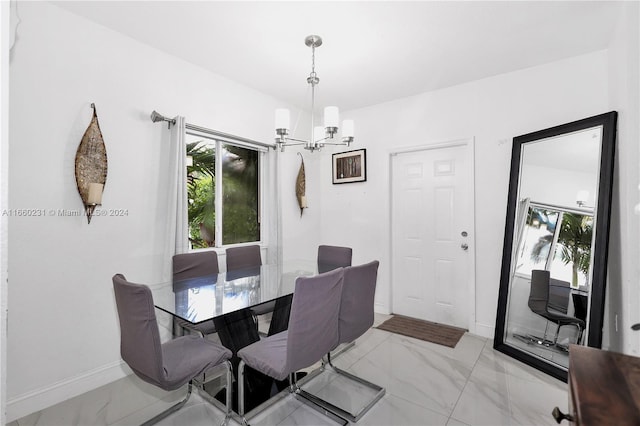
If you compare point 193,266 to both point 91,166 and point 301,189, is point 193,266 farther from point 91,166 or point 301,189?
point 301,189

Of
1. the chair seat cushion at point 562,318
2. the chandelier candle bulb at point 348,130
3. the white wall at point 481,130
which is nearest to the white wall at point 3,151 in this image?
the chandelier candle bulb at point 348,130

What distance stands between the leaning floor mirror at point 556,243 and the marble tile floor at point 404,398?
30 cm

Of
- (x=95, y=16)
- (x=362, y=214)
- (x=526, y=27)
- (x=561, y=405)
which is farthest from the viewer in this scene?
(x=362, y=214)

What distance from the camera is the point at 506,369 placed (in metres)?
2.49

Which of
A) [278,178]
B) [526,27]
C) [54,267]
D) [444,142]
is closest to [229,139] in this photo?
[278,178]

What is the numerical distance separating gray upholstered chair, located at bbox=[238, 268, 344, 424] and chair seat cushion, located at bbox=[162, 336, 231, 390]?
171mm

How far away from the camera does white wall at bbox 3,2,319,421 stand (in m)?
1.95

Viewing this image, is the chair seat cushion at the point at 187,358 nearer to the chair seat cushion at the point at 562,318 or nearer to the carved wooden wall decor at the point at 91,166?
the carved wooden wall decor at the point at 91,166

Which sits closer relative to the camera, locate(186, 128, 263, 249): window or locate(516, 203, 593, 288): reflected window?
locate(516, 203, 593, 288): reflected window

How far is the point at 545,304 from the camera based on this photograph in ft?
8.61

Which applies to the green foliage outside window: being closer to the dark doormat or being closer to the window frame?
the window frame

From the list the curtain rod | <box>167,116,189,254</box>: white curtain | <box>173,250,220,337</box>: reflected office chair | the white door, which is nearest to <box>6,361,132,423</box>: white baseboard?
<box>173,250,220,337</box>: reflected office chair

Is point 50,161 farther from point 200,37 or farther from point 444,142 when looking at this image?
point 444,142

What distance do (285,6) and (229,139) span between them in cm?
150
